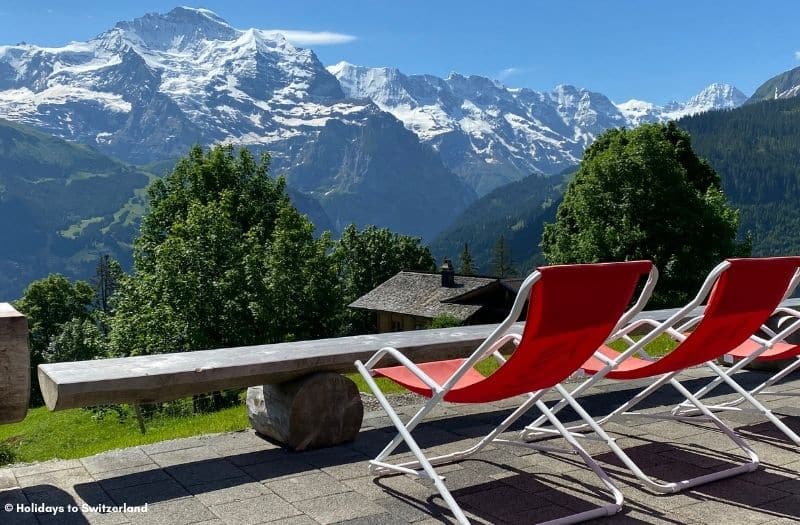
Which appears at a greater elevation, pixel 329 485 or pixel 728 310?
pixel 728 310

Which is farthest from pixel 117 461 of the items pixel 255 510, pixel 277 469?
pixel 255 510

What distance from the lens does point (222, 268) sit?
24875 mm

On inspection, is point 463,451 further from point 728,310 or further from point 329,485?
point 728,310

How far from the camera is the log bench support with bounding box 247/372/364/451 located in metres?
4.44

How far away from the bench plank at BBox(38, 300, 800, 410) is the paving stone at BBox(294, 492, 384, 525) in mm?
871

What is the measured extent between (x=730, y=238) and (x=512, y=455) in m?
28.4

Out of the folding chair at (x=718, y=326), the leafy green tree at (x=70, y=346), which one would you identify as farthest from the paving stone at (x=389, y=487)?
the leafy green tree at (x=70, y=346)

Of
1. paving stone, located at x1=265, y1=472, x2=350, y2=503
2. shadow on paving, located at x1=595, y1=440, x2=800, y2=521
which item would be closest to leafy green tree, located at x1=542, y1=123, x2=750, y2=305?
shadow on paving, located at x1=595, y1=440, x2=800, y2=521

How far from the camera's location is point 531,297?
3088 mm

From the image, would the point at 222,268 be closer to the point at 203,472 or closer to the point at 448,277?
the point at 203,472

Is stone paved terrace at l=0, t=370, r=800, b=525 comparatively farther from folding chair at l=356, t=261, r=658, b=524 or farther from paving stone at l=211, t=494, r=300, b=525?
folding chair at l=356, t=261, r=658, b=524

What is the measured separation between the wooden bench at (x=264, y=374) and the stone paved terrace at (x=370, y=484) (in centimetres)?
31

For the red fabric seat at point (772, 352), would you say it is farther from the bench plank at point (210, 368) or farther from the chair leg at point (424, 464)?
the chair leg at point (424, 464)

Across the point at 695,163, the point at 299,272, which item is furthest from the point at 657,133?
the point at 299,272
